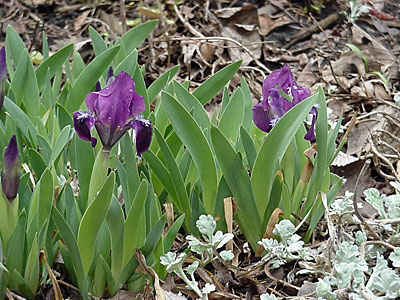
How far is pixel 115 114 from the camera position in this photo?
4.23 ft

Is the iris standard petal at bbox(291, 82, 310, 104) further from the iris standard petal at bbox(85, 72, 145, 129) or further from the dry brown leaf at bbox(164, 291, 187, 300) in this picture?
the dry brown leaf at bbox(164, 291, 187, 300)

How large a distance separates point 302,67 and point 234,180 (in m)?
1.46

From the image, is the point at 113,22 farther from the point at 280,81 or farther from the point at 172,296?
the point at 172,296

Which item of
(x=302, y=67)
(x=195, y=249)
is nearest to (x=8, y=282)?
(x=195, y=249)

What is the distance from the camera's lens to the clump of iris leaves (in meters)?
1.33

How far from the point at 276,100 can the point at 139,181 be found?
1.29 feet

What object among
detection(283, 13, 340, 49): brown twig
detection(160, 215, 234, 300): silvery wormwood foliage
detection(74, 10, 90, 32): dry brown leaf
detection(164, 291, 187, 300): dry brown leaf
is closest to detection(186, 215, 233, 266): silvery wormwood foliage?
detection(160, 215, 234, 300): silvery wormwood foliage

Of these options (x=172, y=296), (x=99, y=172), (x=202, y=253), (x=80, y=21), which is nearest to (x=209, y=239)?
(x=202, y=253)

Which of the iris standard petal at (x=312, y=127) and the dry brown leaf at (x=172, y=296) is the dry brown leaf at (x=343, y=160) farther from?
the dry brown leaf at (x=172, y=296)

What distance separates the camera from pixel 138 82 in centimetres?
185

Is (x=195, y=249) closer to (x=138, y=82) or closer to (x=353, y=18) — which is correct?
(x=138, y=82)

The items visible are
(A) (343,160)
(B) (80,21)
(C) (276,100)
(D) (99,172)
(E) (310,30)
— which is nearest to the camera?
(D) (99,172)

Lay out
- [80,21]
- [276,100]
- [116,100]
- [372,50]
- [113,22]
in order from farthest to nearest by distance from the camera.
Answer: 1. [80,21]
2. [113,22]
3. [372,50]
4. [276,100]
5. [116,100]

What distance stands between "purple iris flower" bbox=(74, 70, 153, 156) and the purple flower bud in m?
0.14
